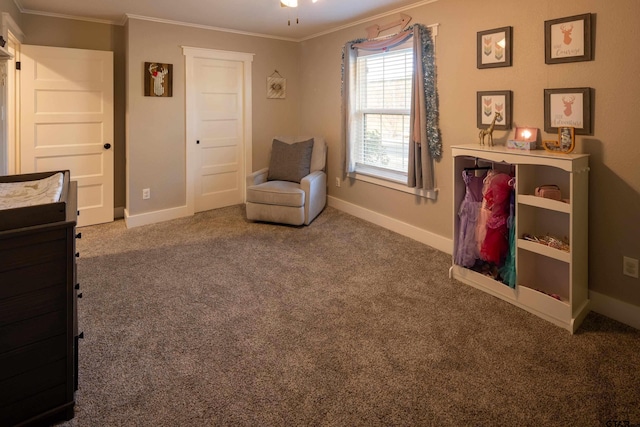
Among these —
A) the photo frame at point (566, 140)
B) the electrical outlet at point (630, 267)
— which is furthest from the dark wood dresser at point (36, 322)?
the electrical outlet at point (630, 267)

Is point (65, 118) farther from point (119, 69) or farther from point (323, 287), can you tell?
point (323, 287)

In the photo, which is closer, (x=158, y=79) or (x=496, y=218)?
(x=496, y=218)

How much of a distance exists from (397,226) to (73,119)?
371cm

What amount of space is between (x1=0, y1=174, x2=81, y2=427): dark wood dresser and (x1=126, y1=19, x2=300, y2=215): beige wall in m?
3.23

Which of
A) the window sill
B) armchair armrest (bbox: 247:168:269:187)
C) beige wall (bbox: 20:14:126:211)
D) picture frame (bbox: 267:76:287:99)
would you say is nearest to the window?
the window sill

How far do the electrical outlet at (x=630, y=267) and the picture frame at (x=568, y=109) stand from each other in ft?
2.69

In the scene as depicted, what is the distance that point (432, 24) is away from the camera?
3.63m

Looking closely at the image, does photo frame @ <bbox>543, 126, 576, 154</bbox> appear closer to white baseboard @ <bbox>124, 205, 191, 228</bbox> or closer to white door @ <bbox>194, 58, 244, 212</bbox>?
white door @ <bbox>194, 58, 244, 212</bbox>

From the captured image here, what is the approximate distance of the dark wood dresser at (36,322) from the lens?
1.43 metres

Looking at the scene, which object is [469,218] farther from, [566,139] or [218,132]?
[218,132]

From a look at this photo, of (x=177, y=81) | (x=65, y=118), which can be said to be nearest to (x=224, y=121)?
(x=177, y=81)

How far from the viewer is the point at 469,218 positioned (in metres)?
2.95

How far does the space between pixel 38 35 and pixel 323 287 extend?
396cm

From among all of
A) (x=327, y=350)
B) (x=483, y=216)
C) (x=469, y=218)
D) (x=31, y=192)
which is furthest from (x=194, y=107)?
(x=327, y=350)
